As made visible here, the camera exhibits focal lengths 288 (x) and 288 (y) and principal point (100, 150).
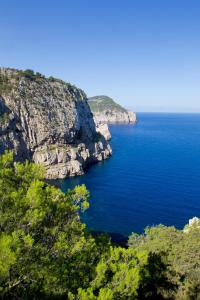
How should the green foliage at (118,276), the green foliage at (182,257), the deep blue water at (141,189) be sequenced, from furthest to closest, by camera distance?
the deep blue water at (141,189) < the green foliage at (182,257) < the green foliage at (118,276)

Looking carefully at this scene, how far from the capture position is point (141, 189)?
84.6 metres

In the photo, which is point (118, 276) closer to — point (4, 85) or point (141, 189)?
point (141, 189)

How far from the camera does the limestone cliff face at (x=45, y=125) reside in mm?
88375

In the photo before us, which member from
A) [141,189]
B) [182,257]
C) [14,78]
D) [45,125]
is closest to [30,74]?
[14,78]

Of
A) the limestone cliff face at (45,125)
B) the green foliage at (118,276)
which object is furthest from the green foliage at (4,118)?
the green foliage at (118,276)

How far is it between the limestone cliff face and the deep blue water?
7.70 meters

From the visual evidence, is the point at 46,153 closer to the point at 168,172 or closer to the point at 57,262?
the point at 168,172

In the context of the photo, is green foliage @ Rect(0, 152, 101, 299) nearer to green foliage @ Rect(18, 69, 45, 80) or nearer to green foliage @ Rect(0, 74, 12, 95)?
green foliage @ Rect(0, 74, 12, 95)

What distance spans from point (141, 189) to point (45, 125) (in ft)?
131

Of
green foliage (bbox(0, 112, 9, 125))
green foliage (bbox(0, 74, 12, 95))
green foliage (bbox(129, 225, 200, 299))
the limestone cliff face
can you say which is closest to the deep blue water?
the limestone cliff face

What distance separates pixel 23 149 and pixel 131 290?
78739 mm

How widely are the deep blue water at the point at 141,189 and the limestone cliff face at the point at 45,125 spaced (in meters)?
7.70

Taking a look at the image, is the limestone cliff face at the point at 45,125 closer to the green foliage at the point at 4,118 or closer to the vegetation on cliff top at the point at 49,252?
the green foliage at the point at 4,118

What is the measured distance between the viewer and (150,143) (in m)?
164
